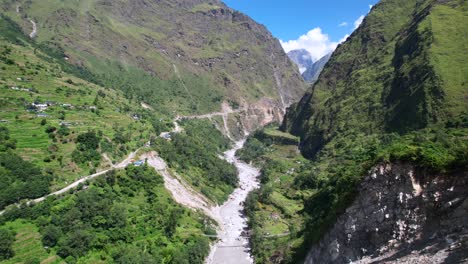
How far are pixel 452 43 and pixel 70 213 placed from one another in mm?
144881

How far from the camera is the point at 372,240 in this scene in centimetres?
3459

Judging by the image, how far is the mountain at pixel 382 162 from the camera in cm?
3044

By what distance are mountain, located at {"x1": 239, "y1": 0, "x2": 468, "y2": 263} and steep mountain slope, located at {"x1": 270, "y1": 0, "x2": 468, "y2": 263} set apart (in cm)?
13

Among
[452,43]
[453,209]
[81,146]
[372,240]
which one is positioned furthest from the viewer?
[452,43]

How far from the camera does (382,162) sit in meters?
35.2


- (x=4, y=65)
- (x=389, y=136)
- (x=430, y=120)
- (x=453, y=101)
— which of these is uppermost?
(x=453, y=101)

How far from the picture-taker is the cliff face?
2644 cm

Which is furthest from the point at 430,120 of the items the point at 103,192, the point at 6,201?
the point at 6,201

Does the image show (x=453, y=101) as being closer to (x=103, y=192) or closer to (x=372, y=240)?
(x=372, y=240)

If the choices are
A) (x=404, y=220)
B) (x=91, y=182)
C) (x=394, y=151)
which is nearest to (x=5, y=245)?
(x=91, y=182)

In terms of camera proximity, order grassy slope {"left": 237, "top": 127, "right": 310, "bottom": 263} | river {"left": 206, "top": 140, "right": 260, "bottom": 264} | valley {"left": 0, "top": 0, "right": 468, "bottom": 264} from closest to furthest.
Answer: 1. valley {"left": 0, "top": 0, "right": 468, "bottom": 264}
2. grassy slope {"left": 237, "top": 127, "right": 310, "bottom": 263}
3. river {"left": 206, "top": 140, "right": 260, "bottom": 264}

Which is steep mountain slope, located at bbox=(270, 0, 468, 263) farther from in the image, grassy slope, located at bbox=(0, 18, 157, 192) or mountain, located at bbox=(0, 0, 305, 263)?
grassy slope, located at bbox=(0, 18, 157, 192)

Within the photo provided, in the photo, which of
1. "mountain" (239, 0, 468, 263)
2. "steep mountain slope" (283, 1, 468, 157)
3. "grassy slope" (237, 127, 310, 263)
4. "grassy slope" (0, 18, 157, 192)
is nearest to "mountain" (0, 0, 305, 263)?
"grassy slope" (0, 18, 157, 192)

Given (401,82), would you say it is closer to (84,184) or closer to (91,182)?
(91,182)
